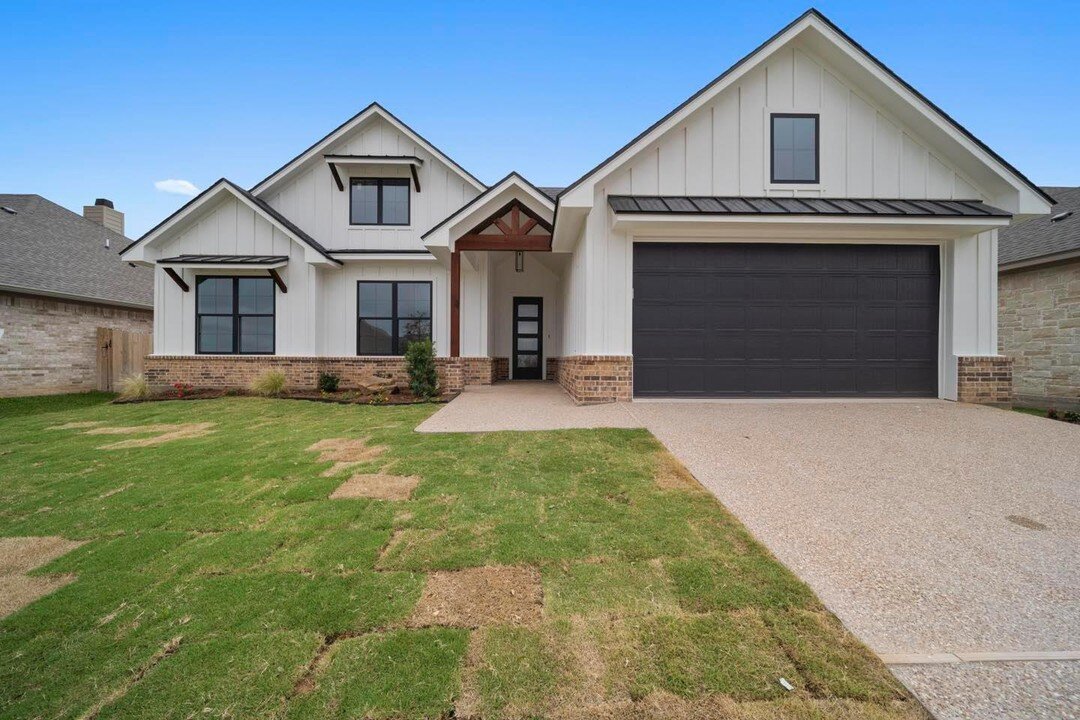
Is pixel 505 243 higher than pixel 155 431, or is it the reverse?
pixel 505 243

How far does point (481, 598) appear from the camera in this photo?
2.31 meters

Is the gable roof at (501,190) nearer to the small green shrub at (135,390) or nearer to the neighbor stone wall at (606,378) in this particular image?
the neighbor stone wall at (606,378)

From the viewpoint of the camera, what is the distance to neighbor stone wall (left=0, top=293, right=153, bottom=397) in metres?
11.9

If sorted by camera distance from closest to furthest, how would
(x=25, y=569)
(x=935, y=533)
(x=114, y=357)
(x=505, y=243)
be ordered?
1. (x=25, y=569)
2. (x=935, y=533)
3. (x=505, y=243)
4. (x=114, y=357)

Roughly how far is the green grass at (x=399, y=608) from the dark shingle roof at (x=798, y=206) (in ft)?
17.1

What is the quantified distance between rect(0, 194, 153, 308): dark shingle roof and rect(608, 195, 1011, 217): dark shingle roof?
52.9ft

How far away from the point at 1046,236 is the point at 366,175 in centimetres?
1828

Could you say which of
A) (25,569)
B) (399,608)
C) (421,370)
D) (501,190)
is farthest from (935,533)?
(501,190)

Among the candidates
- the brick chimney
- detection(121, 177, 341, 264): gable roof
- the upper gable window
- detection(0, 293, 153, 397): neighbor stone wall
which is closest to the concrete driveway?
the upper gable window

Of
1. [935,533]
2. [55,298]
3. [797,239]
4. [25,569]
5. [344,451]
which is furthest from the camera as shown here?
[55,298]

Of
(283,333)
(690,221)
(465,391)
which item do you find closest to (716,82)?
(690,221)

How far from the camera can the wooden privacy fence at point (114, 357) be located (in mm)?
13406

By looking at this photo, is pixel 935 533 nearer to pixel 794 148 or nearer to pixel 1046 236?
pixel 794 148

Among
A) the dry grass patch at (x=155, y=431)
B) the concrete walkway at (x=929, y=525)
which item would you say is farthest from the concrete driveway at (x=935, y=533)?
the dry grass patch at (x=155, y=431)
